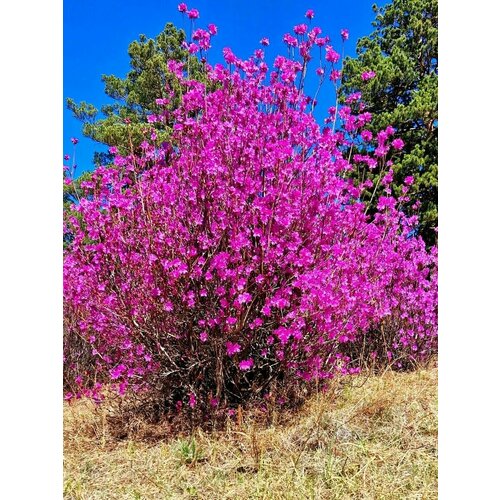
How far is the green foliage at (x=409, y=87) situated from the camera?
8.32m

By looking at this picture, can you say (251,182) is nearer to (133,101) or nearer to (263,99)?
(263,99)

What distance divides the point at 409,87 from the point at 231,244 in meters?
7.16

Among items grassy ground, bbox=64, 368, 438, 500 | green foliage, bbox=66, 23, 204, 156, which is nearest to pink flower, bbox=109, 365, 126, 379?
grassy ground, bbox=64, 368, 438, 500

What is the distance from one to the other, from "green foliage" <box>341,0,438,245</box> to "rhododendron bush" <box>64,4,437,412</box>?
4.91 m

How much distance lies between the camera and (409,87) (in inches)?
354

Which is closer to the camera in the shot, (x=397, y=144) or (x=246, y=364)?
(x=246, y=364)

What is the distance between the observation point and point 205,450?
2908 millimetres

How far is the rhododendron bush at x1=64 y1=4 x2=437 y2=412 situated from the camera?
114 inches

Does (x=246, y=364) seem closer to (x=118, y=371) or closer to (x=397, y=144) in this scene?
(x=118, y=371)

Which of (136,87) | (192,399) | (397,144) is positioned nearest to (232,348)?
(192,399)

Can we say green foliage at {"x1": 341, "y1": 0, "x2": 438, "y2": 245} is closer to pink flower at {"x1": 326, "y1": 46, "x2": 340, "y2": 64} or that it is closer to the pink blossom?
pink flower at {"x1": 326, "y1": 46, "x2": 340, "y2": 64}
